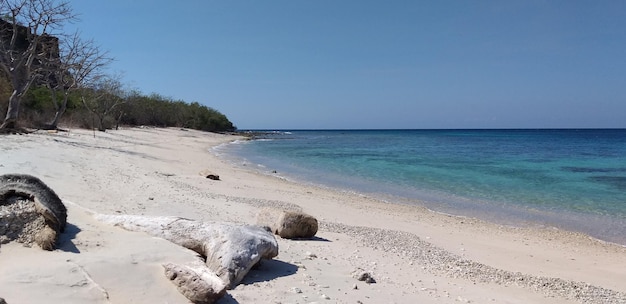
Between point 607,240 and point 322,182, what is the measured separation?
391 inches

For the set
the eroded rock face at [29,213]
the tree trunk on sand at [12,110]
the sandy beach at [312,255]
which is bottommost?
the sandy beach at [312,255]

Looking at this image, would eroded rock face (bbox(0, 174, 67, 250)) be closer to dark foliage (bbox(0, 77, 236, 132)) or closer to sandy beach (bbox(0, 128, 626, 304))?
sandy beach (bbox(0, 128, 626, 304))

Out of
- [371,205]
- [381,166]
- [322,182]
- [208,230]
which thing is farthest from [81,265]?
[381,166]

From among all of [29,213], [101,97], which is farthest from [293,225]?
[101,97]

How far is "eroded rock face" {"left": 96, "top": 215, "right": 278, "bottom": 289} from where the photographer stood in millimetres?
4289

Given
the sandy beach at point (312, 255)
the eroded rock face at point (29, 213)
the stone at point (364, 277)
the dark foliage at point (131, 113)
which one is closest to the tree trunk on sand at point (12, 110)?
the dark foliage at point (131, 113)

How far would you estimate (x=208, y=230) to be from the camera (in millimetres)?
4754

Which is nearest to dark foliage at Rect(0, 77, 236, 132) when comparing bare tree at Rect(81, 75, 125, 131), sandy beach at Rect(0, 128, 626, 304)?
bare tree at Rect(81, 75, 125, 131)

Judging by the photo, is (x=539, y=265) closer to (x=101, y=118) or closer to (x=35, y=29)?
(x=35, y=29)

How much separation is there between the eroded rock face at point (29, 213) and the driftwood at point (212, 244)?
0.92 meters

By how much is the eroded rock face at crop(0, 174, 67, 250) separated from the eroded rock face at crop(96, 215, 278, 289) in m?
0.90

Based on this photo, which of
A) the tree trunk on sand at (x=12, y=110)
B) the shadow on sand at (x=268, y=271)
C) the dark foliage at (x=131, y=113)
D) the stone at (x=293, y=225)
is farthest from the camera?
the dark foliage at (x=131, y=113)

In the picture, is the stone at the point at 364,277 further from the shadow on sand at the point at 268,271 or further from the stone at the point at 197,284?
the stone at the point at 197,284

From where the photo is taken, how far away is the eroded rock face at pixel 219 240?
429 cm
